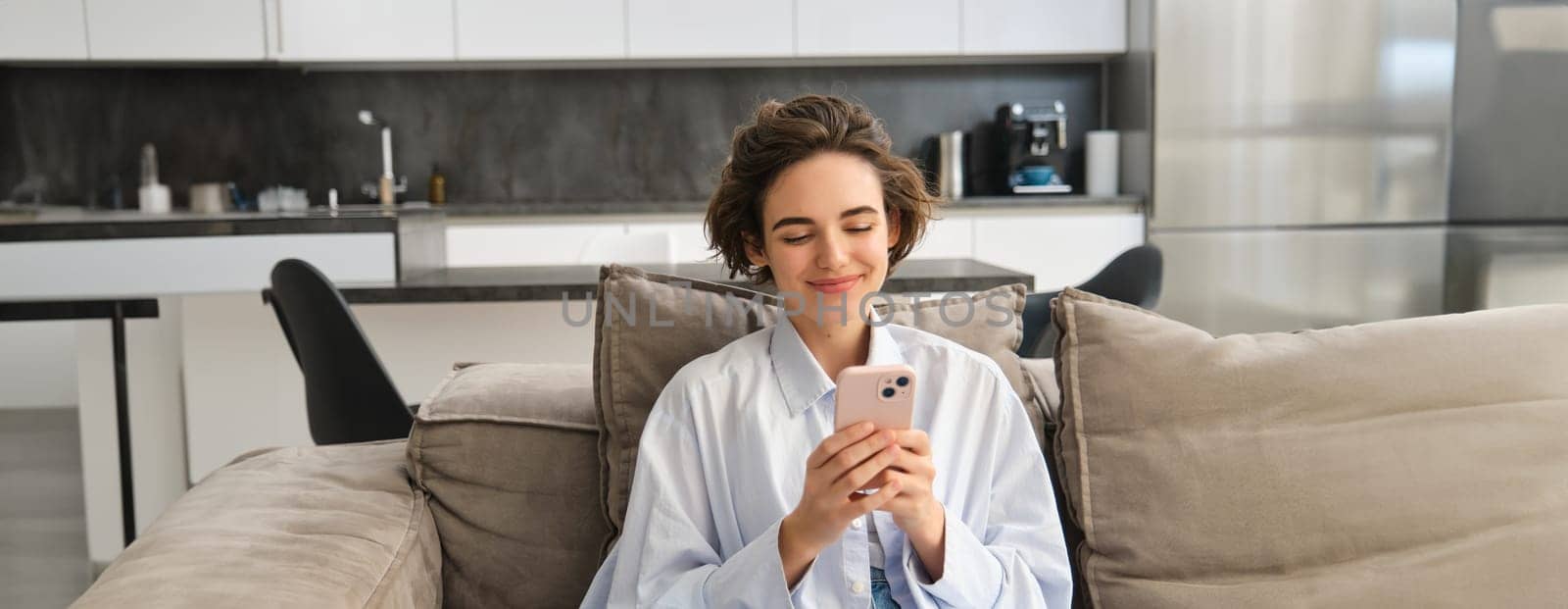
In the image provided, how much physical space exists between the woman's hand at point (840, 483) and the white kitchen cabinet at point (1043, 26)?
408 centimetres

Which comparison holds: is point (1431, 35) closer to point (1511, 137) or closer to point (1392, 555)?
point (1511, 137)

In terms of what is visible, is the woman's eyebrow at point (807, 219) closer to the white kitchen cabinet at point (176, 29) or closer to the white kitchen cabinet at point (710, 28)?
the white kitchen cabinet at point (710, 28)

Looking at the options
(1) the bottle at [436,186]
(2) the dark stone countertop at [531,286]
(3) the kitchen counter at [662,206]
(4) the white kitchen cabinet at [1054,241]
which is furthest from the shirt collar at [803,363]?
(1) the bottle at [436,186]

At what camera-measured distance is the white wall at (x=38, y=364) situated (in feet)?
8.64

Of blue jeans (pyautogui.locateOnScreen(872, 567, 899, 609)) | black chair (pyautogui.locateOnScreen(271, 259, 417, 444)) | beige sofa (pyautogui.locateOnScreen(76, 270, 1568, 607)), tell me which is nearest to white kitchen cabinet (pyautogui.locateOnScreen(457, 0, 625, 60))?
black chair (pyautogui.locateOnScreen(271, 259, 417, 444))

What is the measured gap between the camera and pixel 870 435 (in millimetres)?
1103

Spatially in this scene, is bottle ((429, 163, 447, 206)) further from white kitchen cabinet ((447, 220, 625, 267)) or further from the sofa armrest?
the sofa armrest

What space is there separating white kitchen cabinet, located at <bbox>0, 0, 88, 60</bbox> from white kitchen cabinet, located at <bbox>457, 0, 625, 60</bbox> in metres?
1.44

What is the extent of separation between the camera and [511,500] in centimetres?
150

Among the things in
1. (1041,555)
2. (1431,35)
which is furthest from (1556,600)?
(1431,35)

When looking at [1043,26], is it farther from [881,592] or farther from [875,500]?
[875,500]

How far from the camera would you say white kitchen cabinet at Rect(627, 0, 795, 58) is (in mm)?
4883

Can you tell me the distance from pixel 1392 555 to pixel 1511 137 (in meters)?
2.10

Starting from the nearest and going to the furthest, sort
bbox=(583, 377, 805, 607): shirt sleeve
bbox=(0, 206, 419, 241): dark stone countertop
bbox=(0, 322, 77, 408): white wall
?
bbox=(583, 377, 805, 607): shirt sleeve, bbox=(0, 322, 77, 408): white wall, bbox=(0, 206, 419, 241): dark stone countertop
